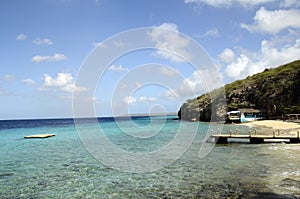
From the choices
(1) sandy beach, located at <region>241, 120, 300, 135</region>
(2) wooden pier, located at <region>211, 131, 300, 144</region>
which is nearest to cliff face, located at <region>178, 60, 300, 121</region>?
(1) sandy beach, located at <region>241, 120, 300, 135</region>

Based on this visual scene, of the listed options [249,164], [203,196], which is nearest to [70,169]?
[203,196]

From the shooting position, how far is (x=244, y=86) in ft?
348

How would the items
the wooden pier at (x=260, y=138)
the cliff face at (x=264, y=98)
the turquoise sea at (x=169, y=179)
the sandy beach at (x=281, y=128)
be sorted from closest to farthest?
the turquoise sea at (x=169, y=179)
the wooden pier at (x=260, y=138)
the sandy beach at (x=281, y=128)
the cliff face at (x=264, y=98)

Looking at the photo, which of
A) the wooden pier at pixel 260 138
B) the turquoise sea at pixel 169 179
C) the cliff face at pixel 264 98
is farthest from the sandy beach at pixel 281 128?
the cliff face at pixel 264 98

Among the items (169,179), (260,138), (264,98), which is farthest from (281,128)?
(169,179)

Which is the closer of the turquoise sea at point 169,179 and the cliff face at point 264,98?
the turquoise sea at point 169,179

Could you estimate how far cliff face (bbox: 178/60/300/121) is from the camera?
273ft

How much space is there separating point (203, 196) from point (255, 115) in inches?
3210

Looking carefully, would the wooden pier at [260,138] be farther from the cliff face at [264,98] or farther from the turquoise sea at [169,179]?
the cliff face at [264,98]

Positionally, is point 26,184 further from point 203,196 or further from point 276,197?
point 276,197

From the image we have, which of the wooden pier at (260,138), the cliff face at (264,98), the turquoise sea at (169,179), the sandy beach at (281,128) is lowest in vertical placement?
the turquoise sea at (169,179)

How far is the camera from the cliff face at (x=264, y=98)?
83188 mm

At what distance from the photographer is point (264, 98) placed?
295 feet


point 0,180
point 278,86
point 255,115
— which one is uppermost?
point 278,86
